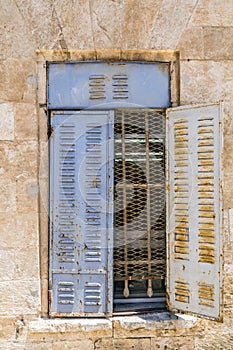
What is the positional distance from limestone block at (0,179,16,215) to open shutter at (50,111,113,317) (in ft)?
1.25

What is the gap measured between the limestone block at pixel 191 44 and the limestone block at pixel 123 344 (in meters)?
2.91

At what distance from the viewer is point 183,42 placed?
4.02 metres

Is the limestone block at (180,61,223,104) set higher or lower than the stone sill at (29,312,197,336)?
higher

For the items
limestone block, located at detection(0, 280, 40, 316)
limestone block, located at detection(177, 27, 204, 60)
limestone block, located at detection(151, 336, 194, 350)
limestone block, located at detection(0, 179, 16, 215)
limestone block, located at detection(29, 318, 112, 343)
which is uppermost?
limestone block, located at detection(177, 27, 204, 60)

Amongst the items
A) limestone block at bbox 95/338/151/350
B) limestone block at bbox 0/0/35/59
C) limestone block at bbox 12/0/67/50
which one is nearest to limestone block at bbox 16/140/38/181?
limestone block at bbox 0/0/35/59

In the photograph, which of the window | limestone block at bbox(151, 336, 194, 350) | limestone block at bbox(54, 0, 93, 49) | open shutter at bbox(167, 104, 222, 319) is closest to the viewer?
open shutter at bbox(167, 104, 222, 319)

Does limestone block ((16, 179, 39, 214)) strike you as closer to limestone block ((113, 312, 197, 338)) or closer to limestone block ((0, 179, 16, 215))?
limestone block ((0, 179, 16, 215))

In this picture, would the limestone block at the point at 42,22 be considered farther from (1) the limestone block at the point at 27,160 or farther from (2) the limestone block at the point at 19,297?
(2) the limestone block at the point at 19,297

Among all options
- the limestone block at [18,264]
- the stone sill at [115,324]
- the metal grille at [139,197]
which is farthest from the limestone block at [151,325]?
the limestone block at [18,264]

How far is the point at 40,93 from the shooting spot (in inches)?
158

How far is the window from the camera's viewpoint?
3.84m

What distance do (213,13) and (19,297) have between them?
11.4 feet

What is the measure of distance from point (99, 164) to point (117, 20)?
1452 millimetres

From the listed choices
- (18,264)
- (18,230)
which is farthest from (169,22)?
(18,264)
